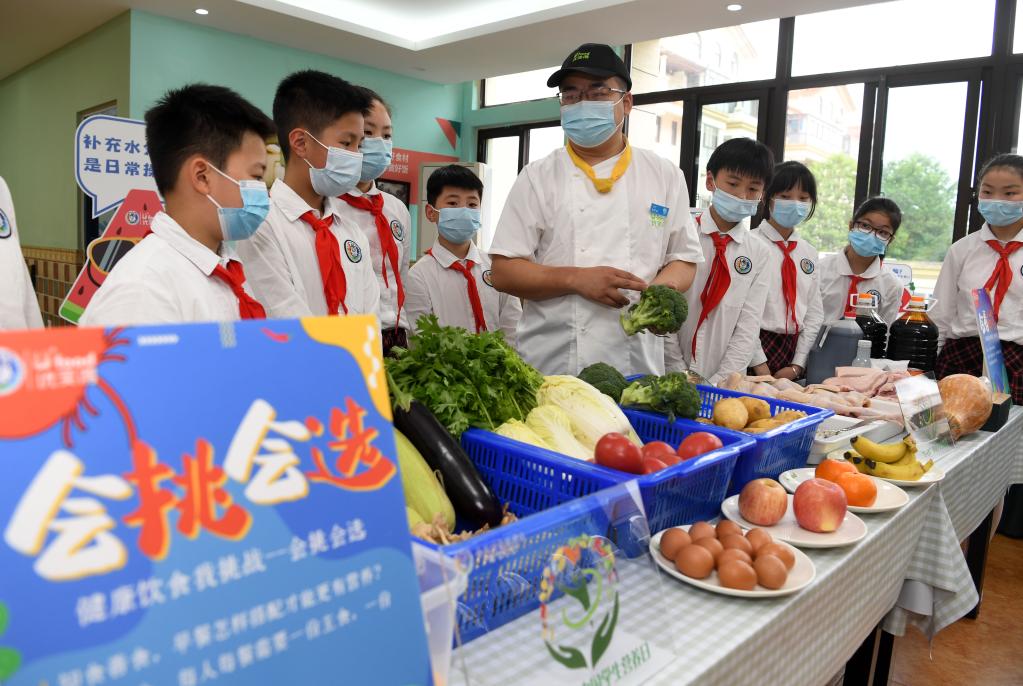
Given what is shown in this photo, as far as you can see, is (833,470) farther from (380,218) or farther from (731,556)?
(380,218)

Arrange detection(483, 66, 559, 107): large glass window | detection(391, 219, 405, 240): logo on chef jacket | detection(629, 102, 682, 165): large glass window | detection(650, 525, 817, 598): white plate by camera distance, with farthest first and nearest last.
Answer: detection(483, 66, 559, 107): large glass window
detection(629, 102, 682, 165): large glass window
detection(391, 219, 405, 240): logo on chef jacket
detection(650, 525, 817, 598): white plate

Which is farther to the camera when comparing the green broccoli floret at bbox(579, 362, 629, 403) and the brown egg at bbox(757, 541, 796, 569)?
the green broccoli floret at bbox(579, 362, 629, 403)

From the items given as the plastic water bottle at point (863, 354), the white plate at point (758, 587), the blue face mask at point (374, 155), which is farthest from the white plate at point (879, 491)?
the blue face mask at point (374, 155)

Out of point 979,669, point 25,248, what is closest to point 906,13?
point 979,669

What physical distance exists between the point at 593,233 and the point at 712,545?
1.52m

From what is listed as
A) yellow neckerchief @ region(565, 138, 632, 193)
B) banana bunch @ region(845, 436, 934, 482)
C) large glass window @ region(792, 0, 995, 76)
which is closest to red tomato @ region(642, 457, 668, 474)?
banana bunch @ region(845, 436, 934, 482)

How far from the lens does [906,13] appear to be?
634 cm

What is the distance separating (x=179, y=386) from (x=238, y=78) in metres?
8.14

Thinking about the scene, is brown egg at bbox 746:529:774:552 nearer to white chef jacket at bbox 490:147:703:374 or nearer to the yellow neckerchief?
white chef jacket at bbox 490:147:703:374

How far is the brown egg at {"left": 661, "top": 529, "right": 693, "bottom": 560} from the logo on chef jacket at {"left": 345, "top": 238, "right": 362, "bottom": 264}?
1762mm

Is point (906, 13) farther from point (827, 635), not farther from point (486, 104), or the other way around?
point (827, 635)

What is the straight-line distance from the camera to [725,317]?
3.37 meters

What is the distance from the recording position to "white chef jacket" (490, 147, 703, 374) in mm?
2584

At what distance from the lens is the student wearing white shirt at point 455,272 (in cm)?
391
